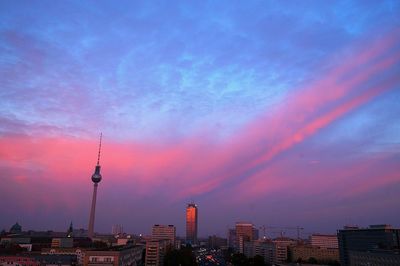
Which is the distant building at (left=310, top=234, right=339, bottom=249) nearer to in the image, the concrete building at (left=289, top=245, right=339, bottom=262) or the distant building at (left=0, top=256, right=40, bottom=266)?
the concrete building at (left=289, top=245, right=339, bottom=262)

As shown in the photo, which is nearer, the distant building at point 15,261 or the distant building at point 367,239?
the distant building at point 15,261

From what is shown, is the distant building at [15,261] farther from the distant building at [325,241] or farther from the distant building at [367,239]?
the distant building at [325,241]

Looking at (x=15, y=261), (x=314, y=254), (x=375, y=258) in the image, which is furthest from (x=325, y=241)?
(x=15, y=261)

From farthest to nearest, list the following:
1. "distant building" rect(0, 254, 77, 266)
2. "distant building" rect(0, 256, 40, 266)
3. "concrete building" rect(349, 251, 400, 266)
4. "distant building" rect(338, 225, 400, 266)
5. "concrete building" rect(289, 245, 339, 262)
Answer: "concrete building" rect(289, 245, 339, 262) < "distant building" rect(338, 225, 400, 266) < "distant building" rect(0, 254, 77, 266) < "distant building" rect(0, 256, 40, 266) < "concrete building" rect(349, 251, 400, 266)

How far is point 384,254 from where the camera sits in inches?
2156

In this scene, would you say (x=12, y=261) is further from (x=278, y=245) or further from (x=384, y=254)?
(x=278, y=245)

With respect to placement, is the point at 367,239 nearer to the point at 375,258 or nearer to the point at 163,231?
the point at 375,258

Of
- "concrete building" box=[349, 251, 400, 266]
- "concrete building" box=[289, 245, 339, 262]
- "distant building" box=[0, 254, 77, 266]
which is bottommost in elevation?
"concrete building" box=[289, 245, 339, 262]

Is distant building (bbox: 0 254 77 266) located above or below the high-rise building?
below

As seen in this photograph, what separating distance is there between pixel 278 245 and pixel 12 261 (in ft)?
338

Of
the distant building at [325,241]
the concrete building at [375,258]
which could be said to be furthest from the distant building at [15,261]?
the distant building at [325,241]

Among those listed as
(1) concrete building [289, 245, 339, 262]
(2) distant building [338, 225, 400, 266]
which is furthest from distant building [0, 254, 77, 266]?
(1) concrete building [289, 245, 339, 262]

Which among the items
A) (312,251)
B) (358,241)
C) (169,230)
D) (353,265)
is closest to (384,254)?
(353,265)

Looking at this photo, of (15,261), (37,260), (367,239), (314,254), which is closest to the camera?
(15,261)
